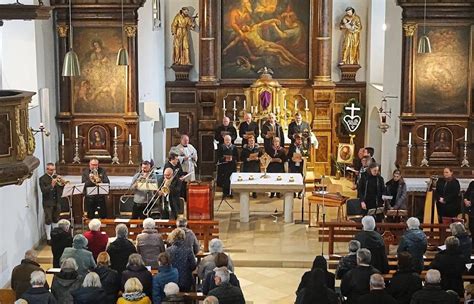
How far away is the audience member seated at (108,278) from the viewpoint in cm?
1131

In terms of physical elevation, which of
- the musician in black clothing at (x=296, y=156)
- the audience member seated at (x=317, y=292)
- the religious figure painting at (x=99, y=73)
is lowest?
the audience member seated at (x=317, y=292)

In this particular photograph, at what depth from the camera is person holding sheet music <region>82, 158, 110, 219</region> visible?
16.9 metres

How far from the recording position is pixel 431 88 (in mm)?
18328

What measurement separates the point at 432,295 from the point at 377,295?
627mm

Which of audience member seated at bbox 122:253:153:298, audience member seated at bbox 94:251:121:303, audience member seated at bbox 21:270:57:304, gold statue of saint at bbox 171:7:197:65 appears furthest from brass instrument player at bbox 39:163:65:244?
gold statue of saint at bbox 171:7:197:65

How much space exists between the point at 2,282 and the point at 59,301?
13.0 feet

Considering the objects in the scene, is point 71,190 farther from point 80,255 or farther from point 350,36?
point 350,36

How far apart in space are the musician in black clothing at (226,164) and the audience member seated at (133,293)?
30.2ft

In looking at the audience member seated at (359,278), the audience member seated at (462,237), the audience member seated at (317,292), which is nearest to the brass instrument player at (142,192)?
the audience member seated at (462,237)

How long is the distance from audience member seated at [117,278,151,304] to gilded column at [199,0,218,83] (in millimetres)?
12881

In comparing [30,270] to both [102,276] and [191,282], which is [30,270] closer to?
[102,276]

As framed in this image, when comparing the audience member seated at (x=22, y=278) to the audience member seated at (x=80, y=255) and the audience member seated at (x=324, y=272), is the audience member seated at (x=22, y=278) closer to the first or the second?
the audience member seated at (x=80, y=255)

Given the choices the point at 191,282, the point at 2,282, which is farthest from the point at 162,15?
the point at 191,282

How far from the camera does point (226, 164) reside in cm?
1991
